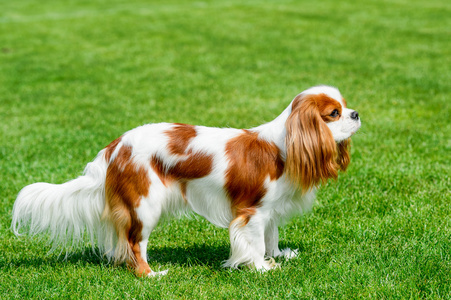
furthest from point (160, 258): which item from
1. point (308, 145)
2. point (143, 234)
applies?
point (308, 145)

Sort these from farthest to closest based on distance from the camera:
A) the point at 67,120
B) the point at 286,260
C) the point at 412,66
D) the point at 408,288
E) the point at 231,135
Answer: the point at 412,66 → the point at 67,120 → the point at 286,260 → the point at 231,135 → the point at 408,288

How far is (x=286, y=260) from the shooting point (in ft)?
14.1

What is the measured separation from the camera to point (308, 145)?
147 inches

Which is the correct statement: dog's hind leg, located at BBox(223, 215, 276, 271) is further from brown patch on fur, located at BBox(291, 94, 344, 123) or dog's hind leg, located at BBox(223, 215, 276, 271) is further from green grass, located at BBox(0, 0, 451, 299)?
brown patch on fur, located at BBox(291, 94, 344, 123)

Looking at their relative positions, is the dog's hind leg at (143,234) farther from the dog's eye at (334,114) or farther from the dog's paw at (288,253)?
the dog's eye at (334,114)

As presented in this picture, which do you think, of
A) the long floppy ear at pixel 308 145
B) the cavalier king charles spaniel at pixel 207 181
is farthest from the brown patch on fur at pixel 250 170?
the long floppy ear at pixel 308 145

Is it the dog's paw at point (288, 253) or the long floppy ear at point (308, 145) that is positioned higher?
the long floppy ear at point (308, 145)

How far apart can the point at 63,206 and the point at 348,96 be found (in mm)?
6275

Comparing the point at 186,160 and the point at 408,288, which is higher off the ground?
the point at 186,160

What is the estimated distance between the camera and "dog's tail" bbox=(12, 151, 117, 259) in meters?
4.03

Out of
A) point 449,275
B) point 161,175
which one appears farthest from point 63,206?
point 449,275

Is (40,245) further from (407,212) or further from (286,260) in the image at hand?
(407,212)

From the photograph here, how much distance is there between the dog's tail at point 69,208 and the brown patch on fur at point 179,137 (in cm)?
51

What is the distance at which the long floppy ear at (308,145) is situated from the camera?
12.3 ft
